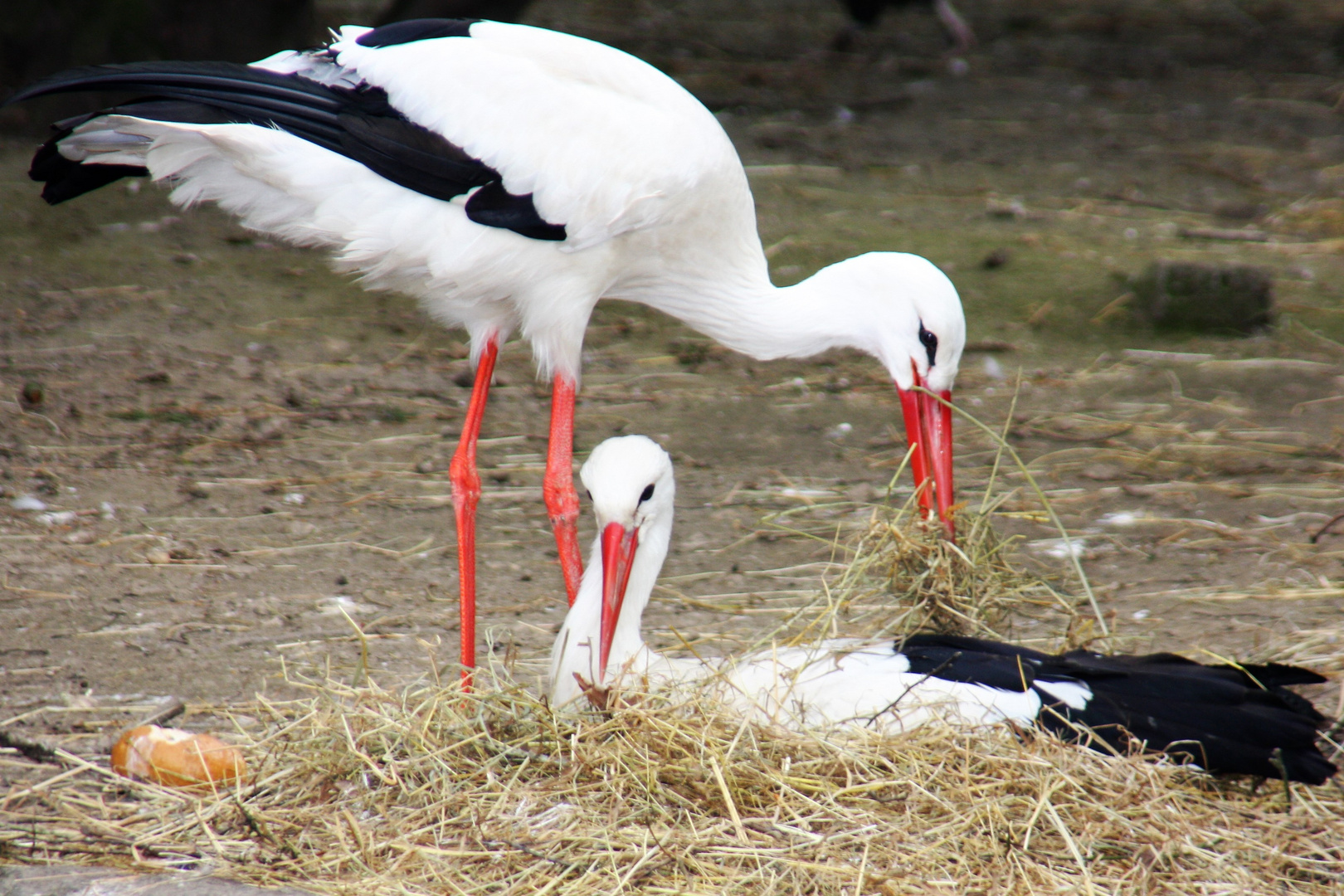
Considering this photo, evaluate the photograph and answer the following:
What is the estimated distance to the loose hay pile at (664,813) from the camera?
2.59 meters

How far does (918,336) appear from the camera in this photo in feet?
12.1

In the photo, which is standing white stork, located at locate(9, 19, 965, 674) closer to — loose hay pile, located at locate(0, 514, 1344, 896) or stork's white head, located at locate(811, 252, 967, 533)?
stork's white head, located at locate(811, 252, 967, 533)

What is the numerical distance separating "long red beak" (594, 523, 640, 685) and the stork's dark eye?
1.00 meters

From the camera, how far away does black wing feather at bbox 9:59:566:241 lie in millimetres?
3387

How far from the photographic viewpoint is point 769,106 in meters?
9.75

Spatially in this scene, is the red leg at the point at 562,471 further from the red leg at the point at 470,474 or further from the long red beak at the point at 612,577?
the long red beak at the point at 612,577

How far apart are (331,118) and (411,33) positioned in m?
0.39

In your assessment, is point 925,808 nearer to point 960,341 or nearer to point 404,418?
point 960,341

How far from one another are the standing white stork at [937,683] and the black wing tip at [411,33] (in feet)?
4.12

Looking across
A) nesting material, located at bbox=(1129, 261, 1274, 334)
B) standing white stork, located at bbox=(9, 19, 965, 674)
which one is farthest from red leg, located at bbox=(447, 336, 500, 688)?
nesting material, located at bbox=(1129, 261, 1274, 334)

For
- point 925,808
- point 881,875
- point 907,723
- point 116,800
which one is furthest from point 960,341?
point 116,800

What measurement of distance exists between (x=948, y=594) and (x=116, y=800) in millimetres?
1930

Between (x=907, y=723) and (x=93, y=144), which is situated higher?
(x=93, y=144)

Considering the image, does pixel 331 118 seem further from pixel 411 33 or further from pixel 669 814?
pixel 669 814
